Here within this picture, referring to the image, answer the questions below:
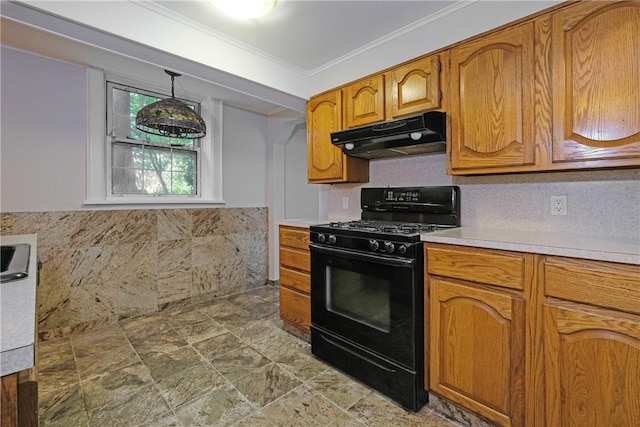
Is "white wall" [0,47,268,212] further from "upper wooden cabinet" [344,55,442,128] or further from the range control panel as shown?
the range control panel

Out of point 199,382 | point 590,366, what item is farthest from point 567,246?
point 199,382

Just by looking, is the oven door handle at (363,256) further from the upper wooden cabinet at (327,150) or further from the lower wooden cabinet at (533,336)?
the upper wooden cabinet at (327,150)

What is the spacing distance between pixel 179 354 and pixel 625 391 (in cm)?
254

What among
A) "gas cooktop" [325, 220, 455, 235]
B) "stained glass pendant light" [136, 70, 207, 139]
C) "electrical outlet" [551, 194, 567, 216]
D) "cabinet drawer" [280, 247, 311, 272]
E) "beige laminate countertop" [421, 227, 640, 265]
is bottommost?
"cabinet drawer" [280, 247, 311, 272]

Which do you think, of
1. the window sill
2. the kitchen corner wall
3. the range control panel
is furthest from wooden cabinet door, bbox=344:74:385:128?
the window sill

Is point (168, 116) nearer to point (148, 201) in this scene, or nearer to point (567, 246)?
point (148, 201)

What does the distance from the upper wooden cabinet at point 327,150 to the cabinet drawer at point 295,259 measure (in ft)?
2.25

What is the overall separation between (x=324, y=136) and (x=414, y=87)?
882mm

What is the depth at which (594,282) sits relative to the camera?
47.7 inches

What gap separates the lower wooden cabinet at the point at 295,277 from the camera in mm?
2521

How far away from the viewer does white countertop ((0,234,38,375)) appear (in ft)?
1.87

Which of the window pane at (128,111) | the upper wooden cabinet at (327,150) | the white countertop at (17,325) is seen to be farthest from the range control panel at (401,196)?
the window pane at (128,111)

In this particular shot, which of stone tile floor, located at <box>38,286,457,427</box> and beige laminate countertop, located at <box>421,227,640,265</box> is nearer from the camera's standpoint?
beige laminate countertop, located at <box>421,227,640,265</box>

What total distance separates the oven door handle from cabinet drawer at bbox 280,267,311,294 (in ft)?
1.14
